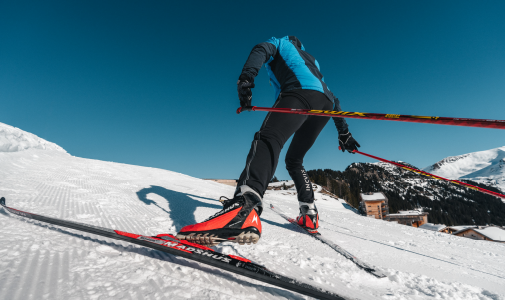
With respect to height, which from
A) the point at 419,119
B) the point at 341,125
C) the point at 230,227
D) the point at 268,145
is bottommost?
the point at 230,227

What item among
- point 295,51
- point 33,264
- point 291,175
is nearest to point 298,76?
point 295,51

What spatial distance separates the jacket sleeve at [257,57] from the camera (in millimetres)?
1703

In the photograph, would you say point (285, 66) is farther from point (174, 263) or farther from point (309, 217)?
point (174, 263)

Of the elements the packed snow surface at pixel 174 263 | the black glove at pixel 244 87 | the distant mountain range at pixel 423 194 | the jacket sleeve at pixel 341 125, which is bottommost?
the packed snow surface at pixel 174 263

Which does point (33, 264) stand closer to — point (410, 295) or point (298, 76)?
point (410, 295)

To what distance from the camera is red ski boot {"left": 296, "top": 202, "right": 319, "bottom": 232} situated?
7.07 ft

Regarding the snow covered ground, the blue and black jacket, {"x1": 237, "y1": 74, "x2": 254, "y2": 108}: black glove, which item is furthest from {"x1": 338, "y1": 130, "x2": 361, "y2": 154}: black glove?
{"x1": 237, "y1": 74, "x2": 254, "y2": 108}: black glove

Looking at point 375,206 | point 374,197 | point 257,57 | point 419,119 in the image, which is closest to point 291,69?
point 257,57

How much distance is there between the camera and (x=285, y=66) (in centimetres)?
193

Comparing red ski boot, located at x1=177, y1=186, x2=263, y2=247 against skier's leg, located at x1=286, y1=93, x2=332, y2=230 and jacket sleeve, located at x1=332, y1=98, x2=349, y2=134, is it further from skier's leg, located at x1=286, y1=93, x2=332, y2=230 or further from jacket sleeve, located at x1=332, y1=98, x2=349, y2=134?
jacket sleeve, located at x1=332, y1=98, x2=349, y2=134

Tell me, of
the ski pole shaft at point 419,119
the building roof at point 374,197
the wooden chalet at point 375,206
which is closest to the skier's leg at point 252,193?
the ski pole shaft at point 419,119

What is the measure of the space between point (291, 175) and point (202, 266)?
1.79m

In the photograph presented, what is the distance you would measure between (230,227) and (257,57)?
4.39ft

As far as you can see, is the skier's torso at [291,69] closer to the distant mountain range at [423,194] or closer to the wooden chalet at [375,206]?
the wooden chalet at [375,206]
